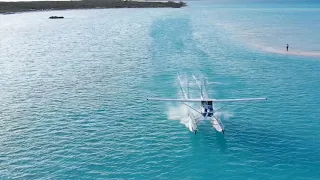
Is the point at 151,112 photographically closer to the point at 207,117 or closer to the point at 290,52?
the point at 207,117

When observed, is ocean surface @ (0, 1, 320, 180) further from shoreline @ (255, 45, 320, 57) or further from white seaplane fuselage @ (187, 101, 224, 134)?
white seaplane fuselage @ (187, 101, 224, 134)

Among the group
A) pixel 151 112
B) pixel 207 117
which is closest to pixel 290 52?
pixel 151 112

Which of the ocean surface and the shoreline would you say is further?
the shoreline

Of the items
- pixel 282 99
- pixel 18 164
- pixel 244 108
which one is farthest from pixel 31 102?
pixel 282 99

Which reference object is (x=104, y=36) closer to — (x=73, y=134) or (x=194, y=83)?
(x=194, y=83)

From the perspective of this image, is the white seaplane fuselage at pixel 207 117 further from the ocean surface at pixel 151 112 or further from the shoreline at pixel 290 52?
the shoreline at pixel 290 52

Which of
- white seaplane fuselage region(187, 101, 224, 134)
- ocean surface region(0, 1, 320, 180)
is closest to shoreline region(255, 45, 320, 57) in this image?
ocean surface region(0, 1, 320, 180)

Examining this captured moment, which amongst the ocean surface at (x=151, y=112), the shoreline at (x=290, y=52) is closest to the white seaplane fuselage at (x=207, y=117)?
the ocean surface at (x=151, y=112)

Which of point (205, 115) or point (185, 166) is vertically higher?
point (205, 115)

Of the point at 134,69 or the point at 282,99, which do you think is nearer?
the point at 282,99
